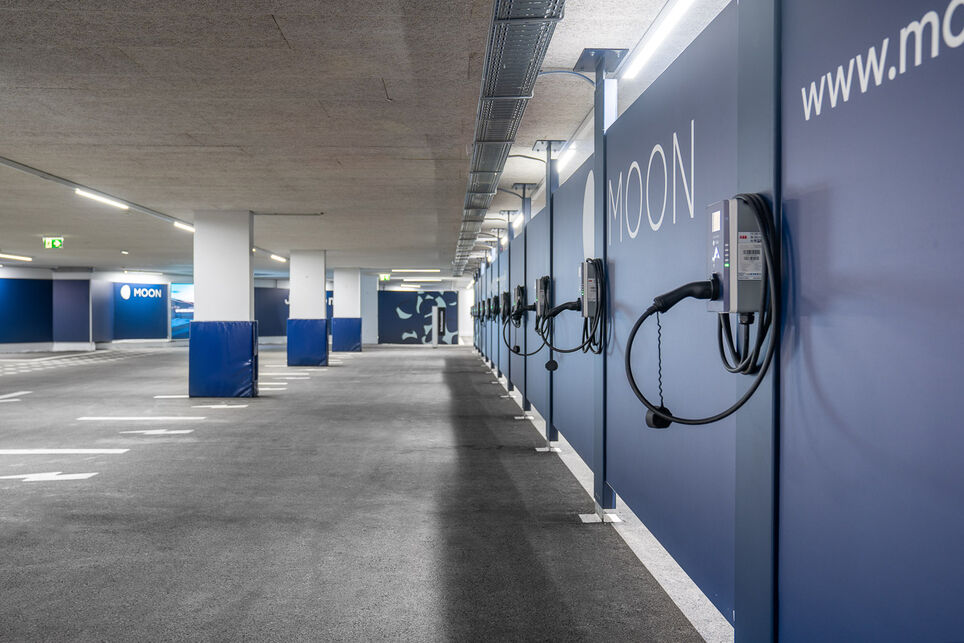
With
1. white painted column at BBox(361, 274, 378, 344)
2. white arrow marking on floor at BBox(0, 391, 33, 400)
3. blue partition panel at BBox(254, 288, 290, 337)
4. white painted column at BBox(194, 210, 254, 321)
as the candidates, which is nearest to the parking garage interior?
white painted column at BBox(194, 210, 254, 321)

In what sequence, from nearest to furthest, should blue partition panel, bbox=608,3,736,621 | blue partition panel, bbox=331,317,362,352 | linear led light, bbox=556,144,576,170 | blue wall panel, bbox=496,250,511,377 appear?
blue partition panel, bbox=608,3,736,621 < linear led light, bbox=556,144,576,170 < blue wall panel, bbox=496,250,511,377 < blue partition panel, bbox=331,317,362,352

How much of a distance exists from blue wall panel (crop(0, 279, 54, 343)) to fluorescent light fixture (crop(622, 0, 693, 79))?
83.5 ft

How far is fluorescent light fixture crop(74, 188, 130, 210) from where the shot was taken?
8.54 meters

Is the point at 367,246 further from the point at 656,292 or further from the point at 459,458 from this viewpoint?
the point at 656,292

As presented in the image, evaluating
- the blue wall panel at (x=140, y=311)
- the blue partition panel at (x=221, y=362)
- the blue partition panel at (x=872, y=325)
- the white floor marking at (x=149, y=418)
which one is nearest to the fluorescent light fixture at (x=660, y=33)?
the blue partition panel at (x=872, y=325)

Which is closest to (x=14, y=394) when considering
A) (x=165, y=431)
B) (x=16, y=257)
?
(x=165, y=431)

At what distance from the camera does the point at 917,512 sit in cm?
139

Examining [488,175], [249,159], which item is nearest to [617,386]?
[488,175]

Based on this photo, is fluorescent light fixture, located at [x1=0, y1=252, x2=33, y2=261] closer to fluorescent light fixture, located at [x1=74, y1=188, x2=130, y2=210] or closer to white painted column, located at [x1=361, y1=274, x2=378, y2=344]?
fluorescent light fixture, located at [x1=74, y1=188, x2=130, y2=210]

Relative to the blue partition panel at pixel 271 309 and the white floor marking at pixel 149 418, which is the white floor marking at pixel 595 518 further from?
the blue partition panel at pixel 271 309

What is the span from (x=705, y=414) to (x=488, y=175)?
5.04 m

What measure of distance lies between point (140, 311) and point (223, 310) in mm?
19548

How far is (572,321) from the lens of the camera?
518cm

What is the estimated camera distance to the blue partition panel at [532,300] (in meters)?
6.62
